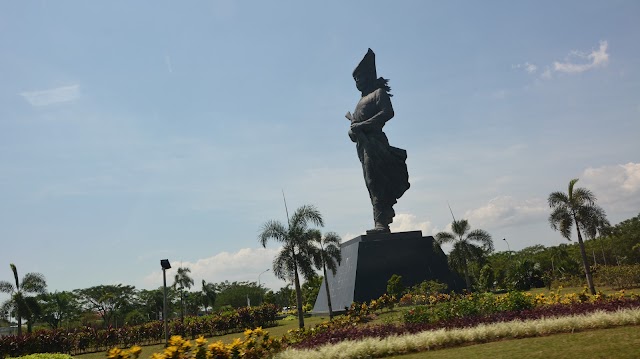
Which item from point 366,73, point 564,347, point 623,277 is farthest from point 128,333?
point 623,277

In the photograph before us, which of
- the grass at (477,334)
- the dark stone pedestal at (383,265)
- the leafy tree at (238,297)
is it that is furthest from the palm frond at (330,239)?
the leafy tree at (238,297)

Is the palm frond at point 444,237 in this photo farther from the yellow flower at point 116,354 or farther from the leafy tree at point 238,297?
the leafy tree at point 238,297

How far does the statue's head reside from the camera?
2892cm

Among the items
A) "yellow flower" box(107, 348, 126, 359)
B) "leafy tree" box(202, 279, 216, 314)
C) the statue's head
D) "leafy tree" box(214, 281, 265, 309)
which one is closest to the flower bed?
the statue's head

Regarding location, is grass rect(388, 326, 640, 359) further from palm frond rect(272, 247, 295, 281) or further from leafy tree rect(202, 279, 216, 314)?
leafy tree rect(202, 279, 216, 314)

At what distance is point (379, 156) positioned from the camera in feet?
90.3

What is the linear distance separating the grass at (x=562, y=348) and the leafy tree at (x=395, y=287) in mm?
13397

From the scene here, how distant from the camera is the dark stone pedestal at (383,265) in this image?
24219mm

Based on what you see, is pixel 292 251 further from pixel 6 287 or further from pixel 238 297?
pixel 238 297

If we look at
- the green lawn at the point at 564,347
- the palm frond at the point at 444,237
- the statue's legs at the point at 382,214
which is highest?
the statue's legs at the point at 382,214

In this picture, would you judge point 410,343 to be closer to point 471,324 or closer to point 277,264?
point 471,324

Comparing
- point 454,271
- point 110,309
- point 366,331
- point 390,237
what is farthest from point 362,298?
point 110,309

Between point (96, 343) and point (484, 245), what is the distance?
22699 mm

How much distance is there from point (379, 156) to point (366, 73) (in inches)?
214
